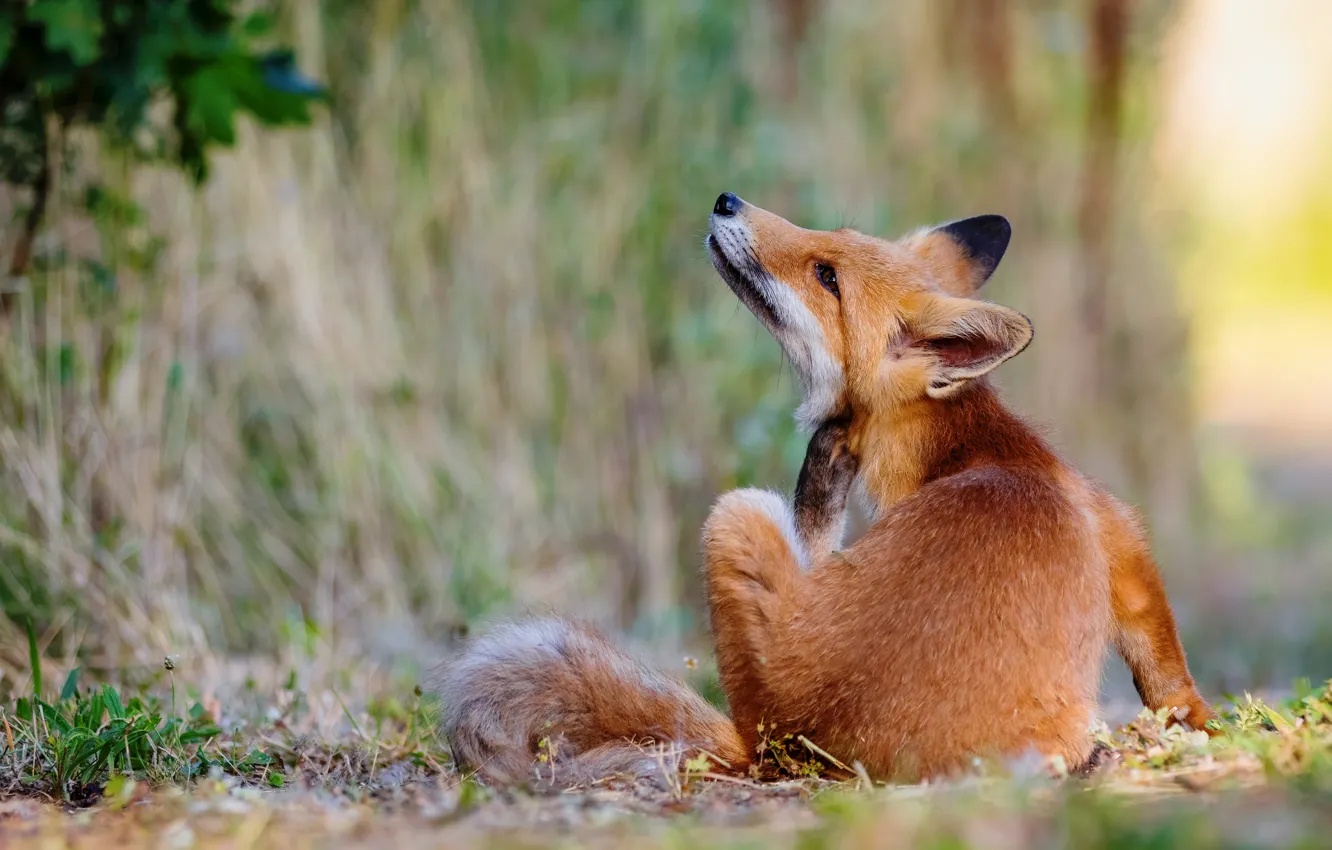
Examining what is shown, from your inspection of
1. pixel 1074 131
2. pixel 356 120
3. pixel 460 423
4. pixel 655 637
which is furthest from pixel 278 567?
pixel 1074 131

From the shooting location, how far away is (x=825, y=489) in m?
5.17

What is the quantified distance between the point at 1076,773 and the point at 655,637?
4.34m

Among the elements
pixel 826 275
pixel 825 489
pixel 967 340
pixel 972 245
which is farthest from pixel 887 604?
pixel 972 245

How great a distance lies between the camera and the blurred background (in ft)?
22.8

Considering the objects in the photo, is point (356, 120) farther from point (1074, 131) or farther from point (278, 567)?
point (1074, 131)

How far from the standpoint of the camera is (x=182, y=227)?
7.45 meters

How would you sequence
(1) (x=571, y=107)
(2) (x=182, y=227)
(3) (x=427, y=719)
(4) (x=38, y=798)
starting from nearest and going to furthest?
1. (4) (x=38, y=798)
2. (3) (x=427, y=719)
3. (2) (x=182, y=227)
4. (1) (x=571, y=107)

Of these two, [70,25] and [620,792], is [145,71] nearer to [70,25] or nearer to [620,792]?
[70,25]

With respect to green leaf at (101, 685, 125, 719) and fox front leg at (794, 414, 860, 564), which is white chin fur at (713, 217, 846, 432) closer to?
fox front leg at (794, 414, 860, 564)

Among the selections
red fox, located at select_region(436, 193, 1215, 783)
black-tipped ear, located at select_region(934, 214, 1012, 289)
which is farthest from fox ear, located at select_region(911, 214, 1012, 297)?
red fox, located at select_region(436, 193, 1215, 783)

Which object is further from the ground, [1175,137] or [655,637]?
[1175,137]

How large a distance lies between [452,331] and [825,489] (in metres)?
4.01

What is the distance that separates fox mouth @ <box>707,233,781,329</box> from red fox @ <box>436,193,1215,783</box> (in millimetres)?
78

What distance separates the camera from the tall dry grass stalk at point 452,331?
6902mm
